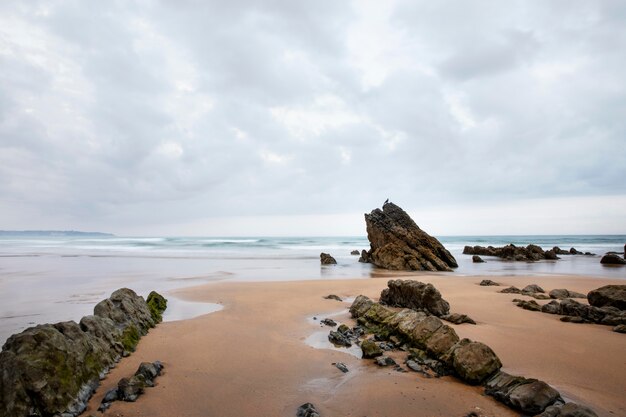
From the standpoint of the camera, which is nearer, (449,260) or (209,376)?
(209,376)

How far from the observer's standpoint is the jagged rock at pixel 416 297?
367 inches

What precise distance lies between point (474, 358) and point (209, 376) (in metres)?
4.23

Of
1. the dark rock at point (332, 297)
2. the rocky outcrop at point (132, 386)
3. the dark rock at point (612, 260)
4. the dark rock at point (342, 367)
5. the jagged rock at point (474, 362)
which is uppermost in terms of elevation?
the jagged rock at point (474, 362)

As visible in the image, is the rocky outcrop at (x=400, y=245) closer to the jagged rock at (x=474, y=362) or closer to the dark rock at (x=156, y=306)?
the dark rock at (x=156, y=306)

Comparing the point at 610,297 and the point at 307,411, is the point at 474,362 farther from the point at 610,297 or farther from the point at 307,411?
the point at 610,297

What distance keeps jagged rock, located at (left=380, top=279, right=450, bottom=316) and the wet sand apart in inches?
39.6

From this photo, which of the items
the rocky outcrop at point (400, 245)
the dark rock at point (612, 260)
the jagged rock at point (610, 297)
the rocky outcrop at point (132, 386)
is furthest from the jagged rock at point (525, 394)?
the dark rock at point (612, 260)

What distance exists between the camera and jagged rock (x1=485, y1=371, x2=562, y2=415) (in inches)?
163

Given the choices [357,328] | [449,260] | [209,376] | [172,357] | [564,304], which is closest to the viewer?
[209,376]

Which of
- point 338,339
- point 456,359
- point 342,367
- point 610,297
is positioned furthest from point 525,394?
point 610,297

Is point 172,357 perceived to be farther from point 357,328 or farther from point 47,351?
point 357,328

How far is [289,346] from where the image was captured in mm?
7039

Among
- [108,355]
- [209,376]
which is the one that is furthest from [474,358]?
[108,355]

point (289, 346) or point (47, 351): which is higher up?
point (47, 351)
